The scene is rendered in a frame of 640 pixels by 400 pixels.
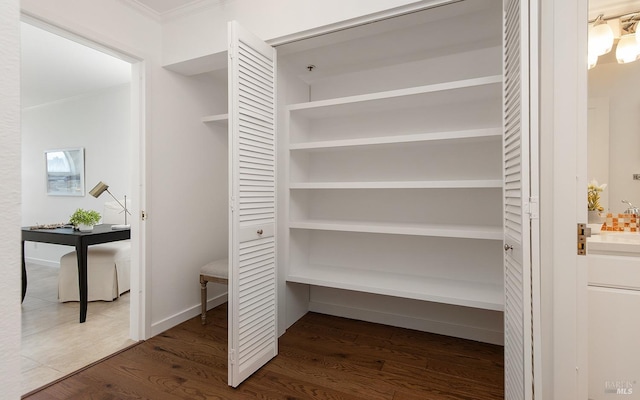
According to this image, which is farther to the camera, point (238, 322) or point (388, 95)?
point (388, 95)

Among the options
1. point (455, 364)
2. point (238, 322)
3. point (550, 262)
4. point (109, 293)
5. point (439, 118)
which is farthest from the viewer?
point (109, 293)

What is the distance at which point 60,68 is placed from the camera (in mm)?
3533

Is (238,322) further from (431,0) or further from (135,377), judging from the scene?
(431,0)

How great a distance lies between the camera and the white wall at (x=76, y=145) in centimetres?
409

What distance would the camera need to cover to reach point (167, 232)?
8.49 feet

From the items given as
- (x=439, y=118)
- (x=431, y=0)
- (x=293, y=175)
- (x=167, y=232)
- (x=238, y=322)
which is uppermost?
(x=431, y=0)

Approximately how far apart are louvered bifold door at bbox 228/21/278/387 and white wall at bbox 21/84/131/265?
289 centimetres

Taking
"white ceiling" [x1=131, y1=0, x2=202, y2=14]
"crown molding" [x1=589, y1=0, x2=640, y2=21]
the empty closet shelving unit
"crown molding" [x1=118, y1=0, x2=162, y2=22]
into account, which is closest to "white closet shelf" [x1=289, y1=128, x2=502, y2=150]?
the empty closet shelving unit

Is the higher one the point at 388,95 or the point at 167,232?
the point at 388,95

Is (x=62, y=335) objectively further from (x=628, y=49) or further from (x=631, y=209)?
(x=628, y=49)

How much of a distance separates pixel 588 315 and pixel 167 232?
278cm

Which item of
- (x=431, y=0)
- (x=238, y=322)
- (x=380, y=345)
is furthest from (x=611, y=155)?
(x=238, y=322)

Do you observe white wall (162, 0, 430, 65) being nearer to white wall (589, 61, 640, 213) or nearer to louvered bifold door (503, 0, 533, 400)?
louvered bifold door (503, 0, 533, 400)

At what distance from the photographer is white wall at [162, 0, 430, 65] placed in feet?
6.21
